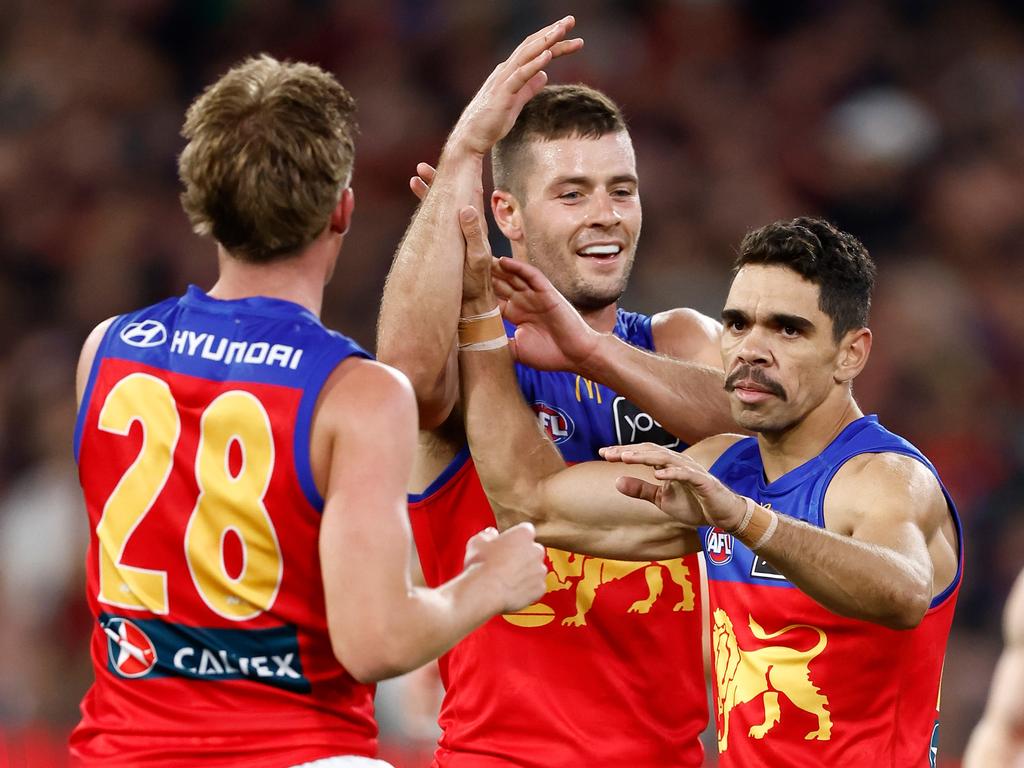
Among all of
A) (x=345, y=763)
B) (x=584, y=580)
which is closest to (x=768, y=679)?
(x=584, y=580)

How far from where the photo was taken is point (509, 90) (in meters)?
4.16

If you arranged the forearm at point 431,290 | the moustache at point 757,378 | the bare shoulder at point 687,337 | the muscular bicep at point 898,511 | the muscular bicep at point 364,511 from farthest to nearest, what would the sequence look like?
the bare shoulder at point 687,337 → the forearm at point 431,290 → the moustache at point 757,378 → the muscular bicep at point 898,511 → the muscular bicep at point 364,511

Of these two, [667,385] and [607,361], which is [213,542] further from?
[667,385]

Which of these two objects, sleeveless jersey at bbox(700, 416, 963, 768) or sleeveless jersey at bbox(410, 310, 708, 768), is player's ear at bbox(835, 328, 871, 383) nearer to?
sleeveless jersey at bbox(700, 416, 963, 768)

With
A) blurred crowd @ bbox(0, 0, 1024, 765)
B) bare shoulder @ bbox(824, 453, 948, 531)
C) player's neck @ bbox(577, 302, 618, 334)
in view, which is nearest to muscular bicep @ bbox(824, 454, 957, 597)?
bare shoulder @ bbox(824, 453, 948, 531)

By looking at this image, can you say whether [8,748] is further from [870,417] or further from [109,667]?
[870,417]

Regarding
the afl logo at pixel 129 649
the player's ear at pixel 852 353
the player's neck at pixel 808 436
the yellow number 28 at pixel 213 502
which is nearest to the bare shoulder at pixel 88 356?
the yellow number 28 at pixel 213 502

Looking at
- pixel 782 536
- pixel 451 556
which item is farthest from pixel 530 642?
pixel 782 536

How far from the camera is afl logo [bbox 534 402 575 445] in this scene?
14.8 feet

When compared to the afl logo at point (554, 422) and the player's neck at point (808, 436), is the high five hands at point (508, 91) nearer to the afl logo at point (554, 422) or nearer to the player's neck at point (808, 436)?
the afl logo at point (554, 422)

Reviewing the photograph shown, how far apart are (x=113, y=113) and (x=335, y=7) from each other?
71.8 inches

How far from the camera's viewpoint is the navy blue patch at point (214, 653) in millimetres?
2969

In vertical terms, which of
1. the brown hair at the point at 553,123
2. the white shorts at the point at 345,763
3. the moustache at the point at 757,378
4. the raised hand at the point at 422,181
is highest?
the brown hair at the point at 553,123

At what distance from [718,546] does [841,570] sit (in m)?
0.68
